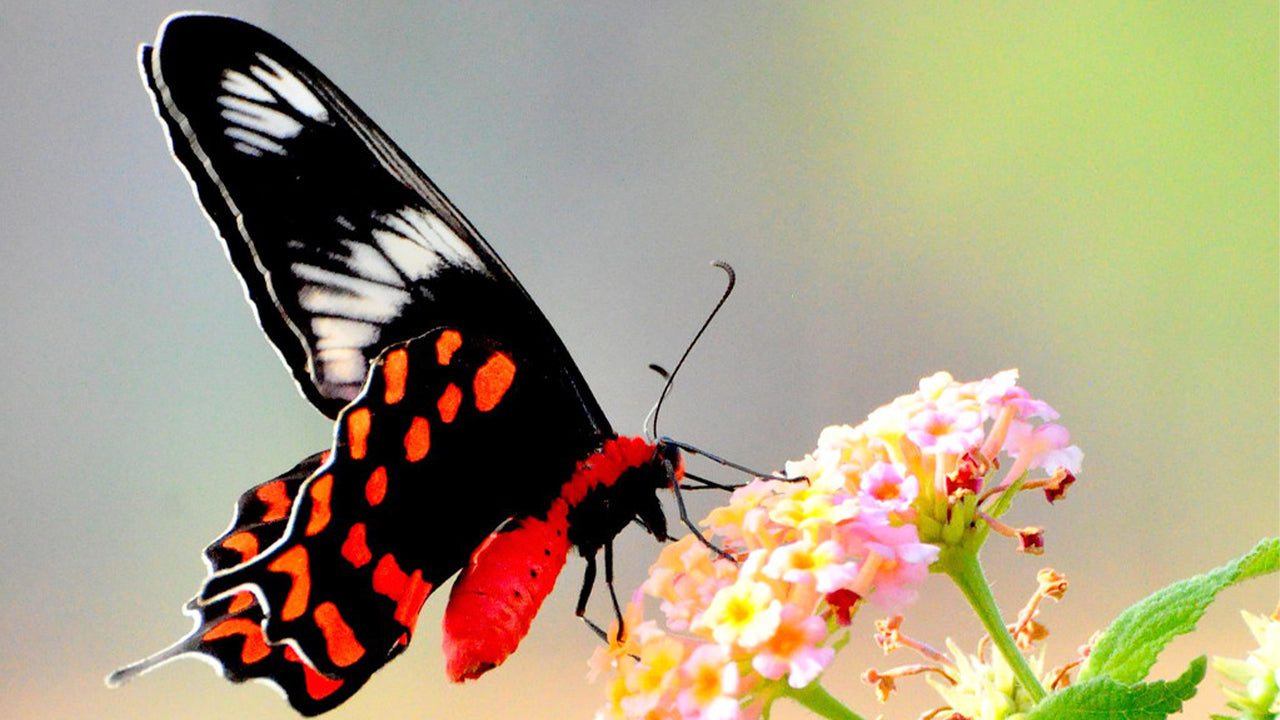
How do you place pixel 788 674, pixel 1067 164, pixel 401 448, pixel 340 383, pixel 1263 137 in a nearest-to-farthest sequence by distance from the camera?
pixel 788 674 → pixel 401 448 → pixel 340 383 → pixel 1263 137 → pixel 1067 164

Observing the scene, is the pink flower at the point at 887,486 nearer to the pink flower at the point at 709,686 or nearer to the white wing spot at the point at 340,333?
the pink flower at the point at 709,686

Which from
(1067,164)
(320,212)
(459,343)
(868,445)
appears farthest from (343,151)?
(1067,164)

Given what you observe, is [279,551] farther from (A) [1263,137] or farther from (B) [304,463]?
(A) [1263,137]

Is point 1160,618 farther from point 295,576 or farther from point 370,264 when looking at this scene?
point 370,264

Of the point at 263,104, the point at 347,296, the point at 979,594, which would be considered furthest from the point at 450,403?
the point at 979,594

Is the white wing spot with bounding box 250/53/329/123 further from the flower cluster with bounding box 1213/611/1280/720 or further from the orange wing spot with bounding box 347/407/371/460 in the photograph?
the flower cluster with bounding box 1213/611/1280/720

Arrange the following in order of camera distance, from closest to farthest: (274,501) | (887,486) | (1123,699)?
1. (1123,699)
2. (887,486)
3. (274,501)
